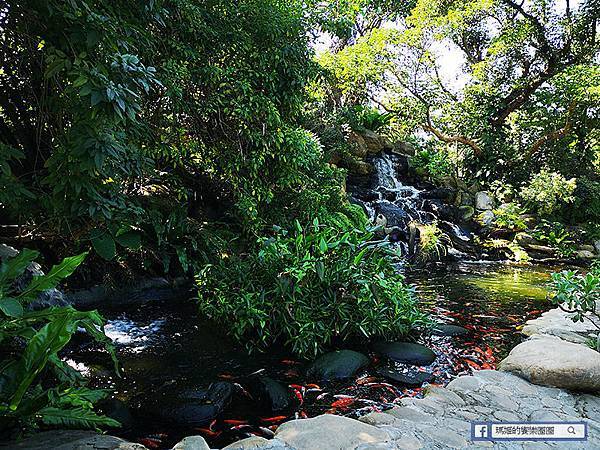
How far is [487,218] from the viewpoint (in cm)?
1243

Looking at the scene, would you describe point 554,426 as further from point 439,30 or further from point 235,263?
point 439,30

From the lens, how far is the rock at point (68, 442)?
207 cm

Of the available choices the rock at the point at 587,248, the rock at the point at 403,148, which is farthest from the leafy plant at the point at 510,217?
the rock at the point at 403,148

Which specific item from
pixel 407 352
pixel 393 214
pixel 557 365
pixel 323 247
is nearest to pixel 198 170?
pixel 323 247

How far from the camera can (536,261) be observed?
11117 mm

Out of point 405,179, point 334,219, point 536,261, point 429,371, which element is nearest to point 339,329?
point 429,371

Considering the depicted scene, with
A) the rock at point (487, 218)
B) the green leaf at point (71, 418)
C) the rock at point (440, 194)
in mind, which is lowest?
the green leaf at point (71, 418)

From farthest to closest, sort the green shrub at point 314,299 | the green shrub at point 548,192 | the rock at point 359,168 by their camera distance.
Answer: the rock at point 359,168, the green shrub at point 548,192, the green shrub at point 314,299

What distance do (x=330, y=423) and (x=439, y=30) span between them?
13759 mm

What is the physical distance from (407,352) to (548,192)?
10.5 m

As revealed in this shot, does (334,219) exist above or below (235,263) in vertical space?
above

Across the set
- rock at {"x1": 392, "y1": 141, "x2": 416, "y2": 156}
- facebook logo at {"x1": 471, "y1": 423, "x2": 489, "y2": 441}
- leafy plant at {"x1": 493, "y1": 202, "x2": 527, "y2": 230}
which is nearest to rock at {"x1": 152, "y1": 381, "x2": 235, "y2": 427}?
facebook logo at {"x1": 471, "y1": 423, "x2": 489, "y2": 441}

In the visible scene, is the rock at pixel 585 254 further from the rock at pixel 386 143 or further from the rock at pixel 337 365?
the rock at pixel 337 365

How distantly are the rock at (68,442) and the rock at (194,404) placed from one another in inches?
33.5
